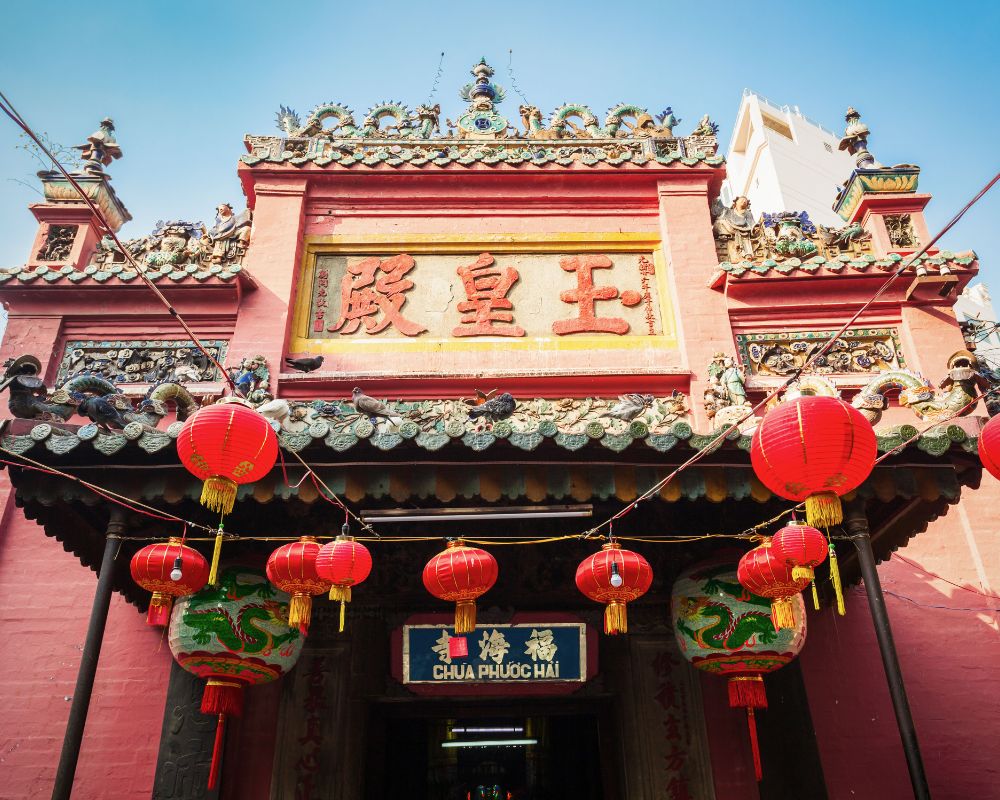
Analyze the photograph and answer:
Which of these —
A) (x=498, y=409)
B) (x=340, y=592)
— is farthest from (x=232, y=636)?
(x=498, y=409)

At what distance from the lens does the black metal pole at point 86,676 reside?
427cm

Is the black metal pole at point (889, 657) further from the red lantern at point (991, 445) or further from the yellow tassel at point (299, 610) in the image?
the yellow tassel at point (299, 610)

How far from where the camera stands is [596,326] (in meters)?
8.21

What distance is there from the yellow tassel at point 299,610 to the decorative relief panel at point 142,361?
336 centimetres

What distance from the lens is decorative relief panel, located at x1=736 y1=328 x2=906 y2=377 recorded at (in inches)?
307

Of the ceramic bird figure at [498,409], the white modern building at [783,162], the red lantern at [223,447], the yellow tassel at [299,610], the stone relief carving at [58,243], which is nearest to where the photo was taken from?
the red lantern at [223,447]

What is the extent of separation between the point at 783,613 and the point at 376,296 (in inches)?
206

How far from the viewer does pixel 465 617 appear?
4.96m

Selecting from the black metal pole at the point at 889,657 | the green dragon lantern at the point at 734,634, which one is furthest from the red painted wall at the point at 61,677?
the black metal pole at the point at 889,657

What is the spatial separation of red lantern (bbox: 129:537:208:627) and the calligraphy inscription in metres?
3.53

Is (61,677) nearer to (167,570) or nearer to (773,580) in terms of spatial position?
(167,570)

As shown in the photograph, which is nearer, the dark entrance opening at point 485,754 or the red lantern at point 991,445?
the red lantern at point 991,445

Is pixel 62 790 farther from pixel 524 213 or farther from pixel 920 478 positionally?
pixel 524 213

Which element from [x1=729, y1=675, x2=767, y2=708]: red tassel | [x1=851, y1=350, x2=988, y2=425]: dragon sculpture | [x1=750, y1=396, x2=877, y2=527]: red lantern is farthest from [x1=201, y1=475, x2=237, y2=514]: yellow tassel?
[x1=851, y1=350, x2=988, y2=425]: dragon sculpture
